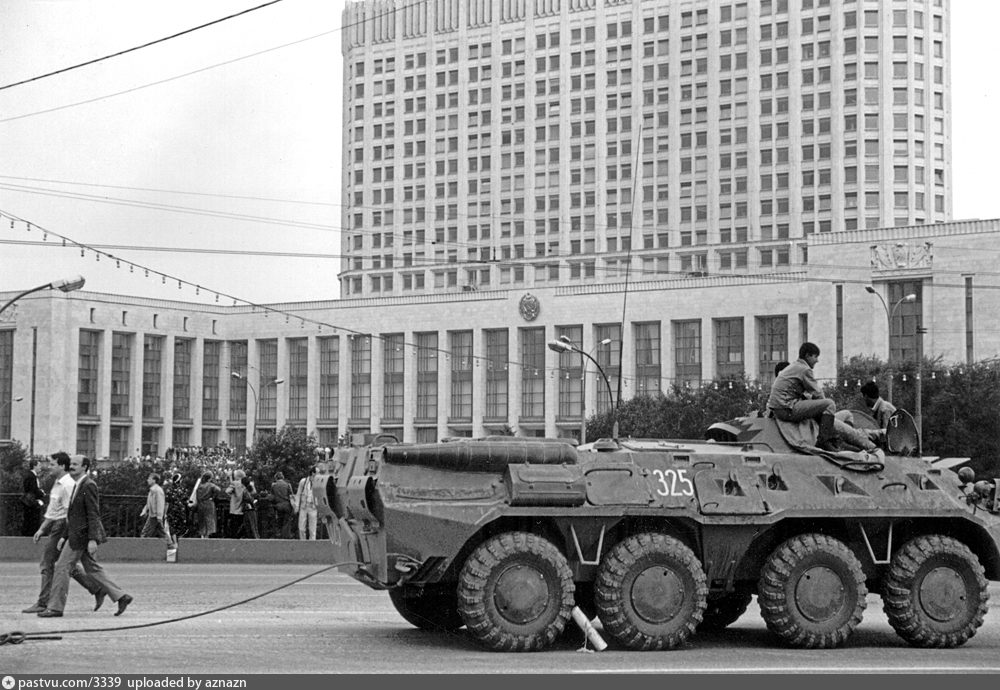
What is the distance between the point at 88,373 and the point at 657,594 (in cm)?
9928

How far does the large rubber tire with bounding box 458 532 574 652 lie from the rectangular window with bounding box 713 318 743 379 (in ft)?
294

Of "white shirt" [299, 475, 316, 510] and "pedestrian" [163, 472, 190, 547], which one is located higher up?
"white shirt" [299, 475, 316, 510]

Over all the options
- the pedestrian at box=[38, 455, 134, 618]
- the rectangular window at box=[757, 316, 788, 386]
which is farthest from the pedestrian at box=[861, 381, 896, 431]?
the rectangular window at box=[757, 316, 788, 386]

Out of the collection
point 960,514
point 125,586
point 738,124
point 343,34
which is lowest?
point 125,586

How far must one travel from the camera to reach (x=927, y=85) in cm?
12131

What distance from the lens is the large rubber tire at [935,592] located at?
14.0m

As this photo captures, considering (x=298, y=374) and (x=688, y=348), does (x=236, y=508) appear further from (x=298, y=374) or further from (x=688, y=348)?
(x=298, y=374)

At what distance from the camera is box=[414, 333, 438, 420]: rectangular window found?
112688 mm

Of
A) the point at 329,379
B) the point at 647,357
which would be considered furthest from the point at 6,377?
the point at 647,357

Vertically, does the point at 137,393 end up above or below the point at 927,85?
below

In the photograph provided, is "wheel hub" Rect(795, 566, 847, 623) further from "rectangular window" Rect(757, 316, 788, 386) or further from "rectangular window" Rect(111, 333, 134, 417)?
"rectangular window" Rect(111, 333, 134, 417)
